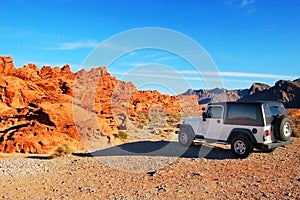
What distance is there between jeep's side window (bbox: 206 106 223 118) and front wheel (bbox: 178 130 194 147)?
4.85ft

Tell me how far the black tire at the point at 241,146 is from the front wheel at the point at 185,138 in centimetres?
253

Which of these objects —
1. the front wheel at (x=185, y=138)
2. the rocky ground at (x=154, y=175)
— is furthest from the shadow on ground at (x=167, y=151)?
the front wheel at (x=185, y=138)

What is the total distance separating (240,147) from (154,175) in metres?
4.14

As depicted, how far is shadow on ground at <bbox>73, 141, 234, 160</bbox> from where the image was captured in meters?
12.8

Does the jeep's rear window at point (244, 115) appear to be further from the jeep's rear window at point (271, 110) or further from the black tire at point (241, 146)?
the black tire at point (241, 146)

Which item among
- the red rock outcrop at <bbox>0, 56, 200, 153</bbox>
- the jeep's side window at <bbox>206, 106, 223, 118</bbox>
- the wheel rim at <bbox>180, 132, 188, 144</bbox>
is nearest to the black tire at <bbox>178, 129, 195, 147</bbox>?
the wheel rim at <bbox>180, 132, 188, 144</bbox>

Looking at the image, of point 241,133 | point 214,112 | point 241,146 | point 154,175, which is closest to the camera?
point 154,175

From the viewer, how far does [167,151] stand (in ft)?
45.0

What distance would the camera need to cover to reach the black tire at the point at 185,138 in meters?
14.5

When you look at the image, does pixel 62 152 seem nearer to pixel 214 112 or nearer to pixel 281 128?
pixel 214 112

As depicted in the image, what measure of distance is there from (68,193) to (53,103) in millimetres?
10726

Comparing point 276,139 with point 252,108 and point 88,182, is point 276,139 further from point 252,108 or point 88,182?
point 88,182

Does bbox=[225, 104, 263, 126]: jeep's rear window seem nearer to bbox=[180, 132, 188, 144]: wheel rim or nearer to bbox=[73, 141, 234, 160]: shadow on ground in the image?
bbox=[73, 141, 234, 160]: shadow on ground

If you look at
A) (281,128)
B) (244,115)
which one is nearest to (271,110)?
(281,128)
